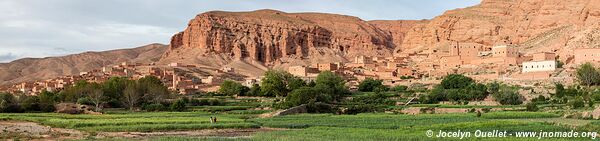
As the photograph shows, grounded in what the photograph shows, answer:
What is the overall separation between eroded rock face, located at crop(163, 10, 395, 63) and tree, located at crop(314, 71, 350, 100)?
5903 cm

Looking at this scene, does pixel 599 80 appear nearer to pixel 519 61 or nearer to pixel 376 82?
pixel 519 61

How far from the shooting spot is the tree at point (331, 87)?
204 ft

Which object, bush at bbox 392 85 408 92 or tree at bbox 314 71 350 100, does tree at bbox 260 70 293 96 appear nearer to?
tree at bbox 314 71 350 100

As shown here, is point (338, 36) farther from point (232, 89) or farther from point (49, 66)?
point (232, 89)

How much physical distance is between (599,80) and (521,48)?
1349 inches

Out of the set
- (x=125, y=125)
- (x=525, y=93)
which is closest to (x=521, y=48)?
(x=525, y=93)

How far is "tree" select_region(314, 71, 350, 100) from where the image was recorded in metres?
62.2

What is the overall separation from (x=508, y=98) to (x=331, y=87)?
18.1 metres

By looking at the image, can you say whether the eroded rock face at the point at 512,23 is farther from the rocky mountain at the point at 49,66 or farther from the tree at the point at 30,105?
the rocky mountain at the point at 49,66

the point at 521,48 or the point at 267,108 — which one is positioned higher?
the point at 521,48

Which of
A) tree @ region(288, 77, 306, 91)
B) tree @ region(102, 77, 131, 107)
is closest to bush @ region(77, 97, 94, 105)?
tree @ region(102, 77, 131, 107)

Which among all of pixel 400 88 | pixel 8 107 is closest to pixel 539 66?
pixel 400 88

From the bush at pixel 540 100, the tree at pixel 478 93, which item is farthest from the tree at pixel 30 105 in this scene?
the bush at pixel 540 100

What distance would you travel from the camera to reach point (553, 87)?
197 ft
